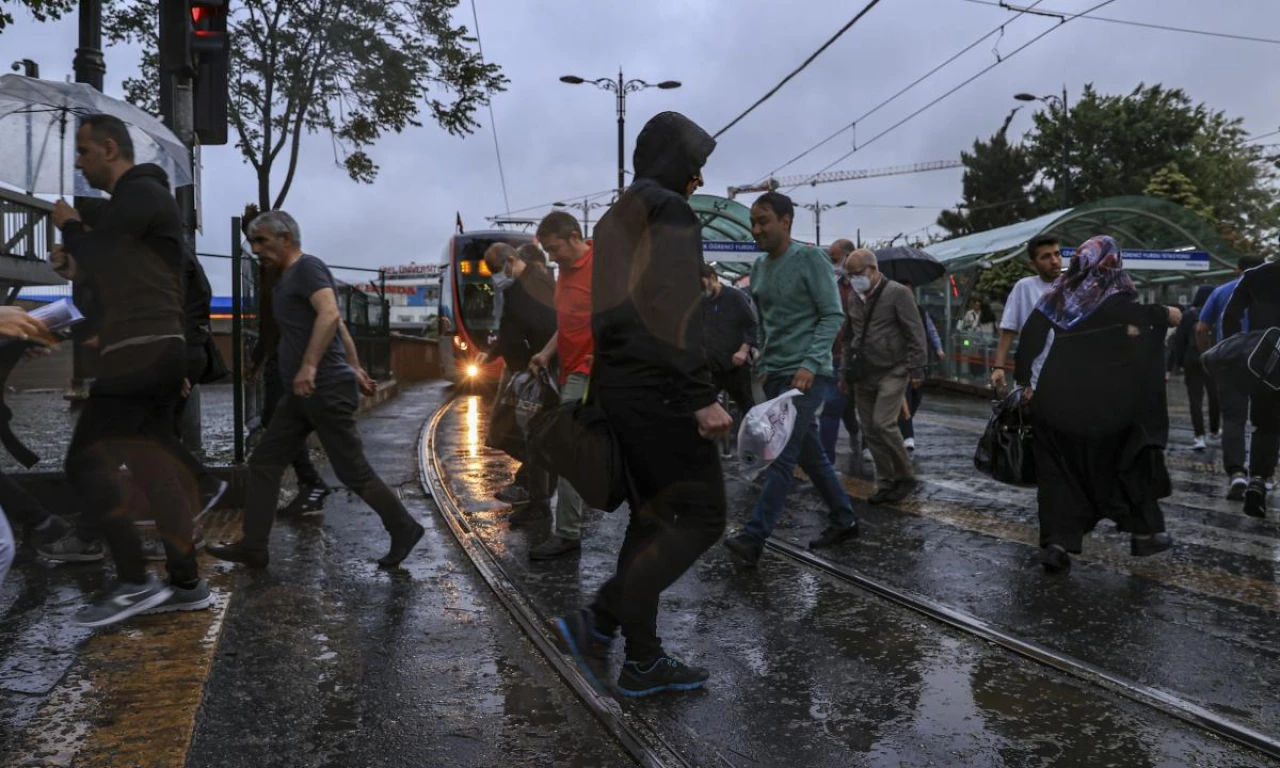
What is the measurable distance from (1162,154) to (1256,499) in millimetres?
46927

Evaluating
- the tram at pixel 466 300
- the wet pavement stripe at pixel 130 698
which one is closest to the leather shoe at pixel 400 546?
the wet pavement stripe at pixel 130 698

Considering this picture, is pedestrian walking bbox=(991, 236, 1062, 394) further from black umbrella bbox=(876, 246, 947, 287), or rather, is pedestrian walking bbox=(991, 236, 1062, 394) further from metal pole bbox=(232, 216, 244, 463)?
black umbrella bbox=(876, 246, 947, 287)

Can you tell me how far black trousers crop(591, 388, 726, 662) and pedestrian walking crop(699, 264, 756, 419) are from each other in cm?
425

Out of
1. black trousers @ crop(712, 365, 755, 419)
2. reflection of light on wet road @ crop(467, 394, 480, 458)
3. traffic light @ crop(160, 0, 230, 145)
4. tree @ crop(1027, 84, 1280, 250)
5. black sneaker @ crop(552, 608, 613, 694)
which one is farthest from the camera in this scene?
tree @ crop(1027, 84, 1280, 250)

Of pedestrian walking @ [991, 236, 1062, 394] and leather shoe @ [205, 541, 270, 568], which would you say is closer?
leather shoe @ [205, 541, 270, 568]

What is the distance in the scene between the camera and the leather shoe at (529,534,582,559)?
17.6ft

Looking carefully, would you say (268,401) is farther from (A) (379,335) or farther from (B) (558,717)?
(A) (379,335)

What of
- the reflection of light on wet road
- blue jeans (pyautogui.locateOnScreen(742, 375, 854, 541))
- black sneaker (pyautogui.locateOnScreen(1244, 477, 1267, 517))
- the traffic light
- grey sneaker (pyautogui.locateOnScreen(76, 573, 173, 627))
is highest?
the traffic light

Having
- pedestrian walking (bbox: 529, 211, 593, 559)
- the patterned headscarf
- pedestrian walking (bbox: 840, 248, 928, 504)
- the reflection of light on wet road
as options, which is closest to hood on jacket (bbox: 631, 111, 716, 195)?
pedestrian walking (bbox: 529, 211, 593, 559)

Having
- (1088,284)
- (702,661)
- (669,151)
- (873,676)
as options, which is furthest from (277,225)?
(1088,284)

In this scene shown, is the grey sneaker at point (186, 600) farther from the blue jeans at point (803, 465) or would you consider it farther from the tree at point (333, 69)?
the tree at point (333, 69)

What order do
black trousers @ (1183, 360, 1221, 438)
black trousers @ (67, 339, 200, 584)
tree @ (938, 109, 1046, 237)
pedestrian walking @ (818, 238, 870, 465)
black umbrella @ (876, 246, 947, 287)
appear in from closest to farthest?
black trousers @ (67, 339, 200, 584) < pedestrian walking @ (818, 238, 870, 465) < black trousers @ (1183, 360, 1221, 438) < black umbrella @ (876, 246, 947, 287) < tree @ (938, 109, 1046, 237)

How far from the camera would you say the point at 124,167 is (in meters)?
4.25

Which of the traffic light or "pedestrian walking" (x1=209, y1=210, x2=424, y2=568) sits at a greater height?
the traffic light
